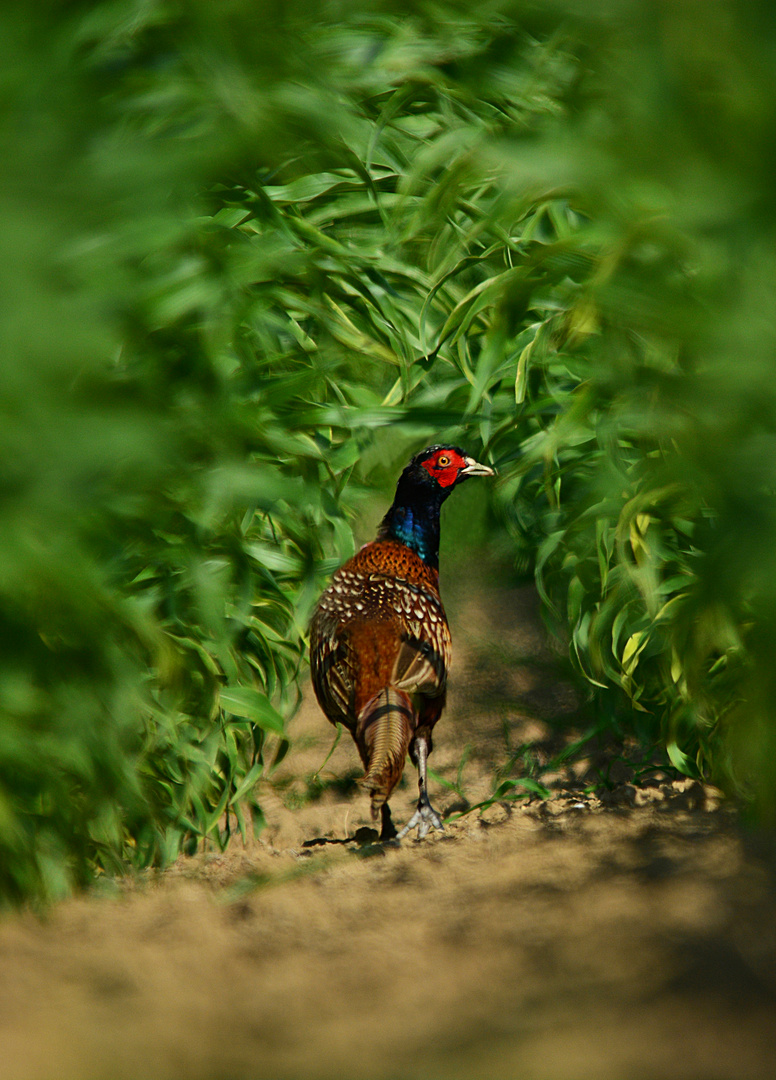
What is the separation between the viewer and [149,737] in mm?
1941

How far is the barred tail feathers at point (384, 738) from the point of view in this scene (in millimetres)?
2438

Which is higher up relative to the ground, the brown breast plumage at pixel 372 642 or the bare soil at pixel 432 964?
the bare soil at pixel 432 964

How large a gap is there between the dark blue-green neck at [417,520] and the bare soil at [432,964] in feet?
4.05

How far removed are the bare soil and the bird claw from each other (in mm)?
529

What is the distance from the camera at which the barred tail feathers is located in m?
2.44

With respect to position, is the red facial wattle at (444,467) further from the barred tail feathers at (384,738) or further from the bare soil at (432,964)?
the bare soil at (432,964)

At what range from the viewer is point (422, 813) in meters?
2.84

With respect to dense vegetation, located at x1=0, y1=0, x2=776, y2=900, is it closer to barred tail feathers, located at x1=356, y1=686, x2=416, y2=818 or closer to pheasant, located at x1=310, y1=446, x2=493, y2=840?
pheasant, located at x1=310, y1=446, x2=493, y2=840

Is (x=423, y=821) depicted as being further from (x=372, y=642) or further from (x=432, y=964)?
(x=432, y=964)

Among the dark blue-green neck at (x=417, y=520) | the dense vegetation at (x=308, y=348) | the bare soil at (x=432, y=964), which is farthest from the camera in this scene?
the dark blue-green neck at (x=417, y=520)

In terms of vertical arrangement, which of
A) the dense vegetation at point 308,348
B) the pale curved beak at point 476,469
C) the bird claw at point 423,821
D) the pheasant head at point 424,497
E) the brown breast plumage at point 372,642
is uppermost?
the dense vegetation at point 308,348

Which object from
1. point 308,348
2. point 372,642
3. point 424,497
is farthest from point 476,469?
point 308,348

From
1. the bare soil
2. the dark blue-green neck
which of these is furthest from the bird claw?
the dark blue-green neck

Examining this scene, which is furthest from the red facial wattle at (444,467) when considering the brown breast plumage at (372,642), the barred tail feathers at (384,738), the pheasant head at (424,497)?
the barred tail feathers at (384,738)
